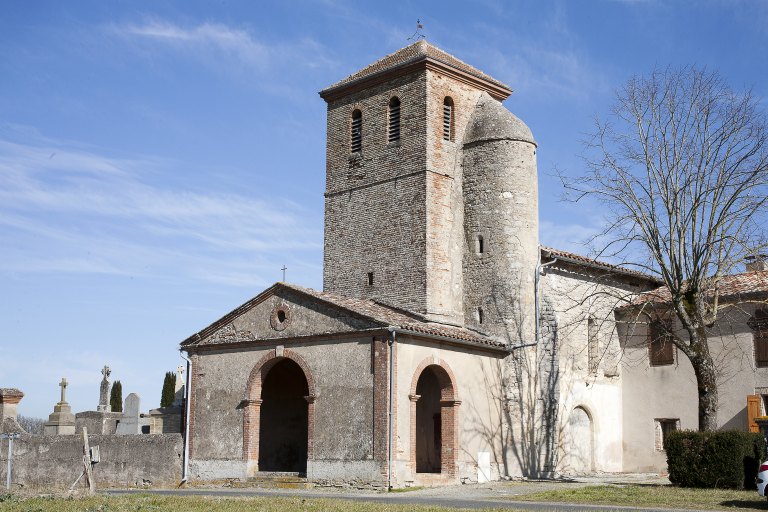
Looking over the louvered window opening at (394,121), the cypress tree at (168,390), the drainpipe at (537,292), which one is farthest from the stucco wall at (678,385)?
the cypress tree at (168,390)

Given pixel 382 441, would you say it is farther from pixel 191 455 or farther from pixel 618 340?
pixel 618 340

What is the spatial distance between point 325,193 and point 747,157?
13.9m

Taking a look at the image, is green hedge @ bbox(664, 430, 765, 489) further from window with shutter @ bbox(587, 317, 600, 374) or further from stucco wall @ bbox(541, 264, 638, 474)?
window with shutter @ bbox(587, 317, 600, 374)

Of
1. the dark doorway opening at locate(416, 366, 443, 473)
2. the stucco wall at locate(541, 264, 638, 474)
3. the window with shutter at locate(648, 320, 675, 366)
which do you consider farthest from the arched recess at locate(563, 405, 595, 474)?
the dark doorway opening at locate(416, 366, 443, 473)

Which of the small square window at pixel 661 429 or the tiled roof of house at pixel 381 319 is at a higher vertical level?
the tiled roof of house at pixel 381 319

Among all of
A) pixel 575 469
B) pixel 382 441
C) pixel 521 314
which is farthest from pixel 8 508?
pixel 575 469

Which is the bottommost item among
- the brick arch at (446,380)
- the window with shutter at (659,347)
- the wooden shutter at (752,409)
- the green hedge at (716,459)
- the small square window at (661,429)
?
the green hedge at (716,459)

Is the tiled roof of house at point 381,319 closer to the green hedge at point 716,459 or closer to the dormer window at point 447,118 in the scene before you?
the dormer window at point 447,118

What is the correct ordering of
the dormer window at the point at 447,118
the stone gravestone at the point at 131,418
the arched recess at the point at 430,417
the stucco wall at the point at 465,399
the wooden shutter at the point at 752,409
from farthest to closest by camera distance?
the stone gravestone at the point at 131,418
the dormer window at the point at 447,118
the wooden shutter at the point at 752,409
the arched recess at the point at 430,417
the stucco wall at the point at 465,399

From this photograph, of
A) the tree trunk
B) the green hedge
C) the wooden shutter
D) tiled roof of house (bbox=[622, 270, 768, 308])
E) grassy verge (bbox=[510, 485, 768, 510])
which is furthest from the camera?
tiled roof of house (bbox=[622, 270, 768, 308])

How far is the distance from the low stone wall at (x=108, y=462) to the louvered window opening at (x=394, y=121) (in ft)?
38.4

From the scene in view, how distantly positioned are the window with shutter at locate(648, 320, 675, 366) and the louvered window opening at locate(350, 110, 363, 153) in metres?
11.3

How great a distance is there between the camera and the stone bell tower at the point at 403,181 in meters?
28.0

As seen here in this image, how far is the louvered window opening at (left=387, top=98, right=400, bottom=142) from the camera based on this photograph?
1158 inches
